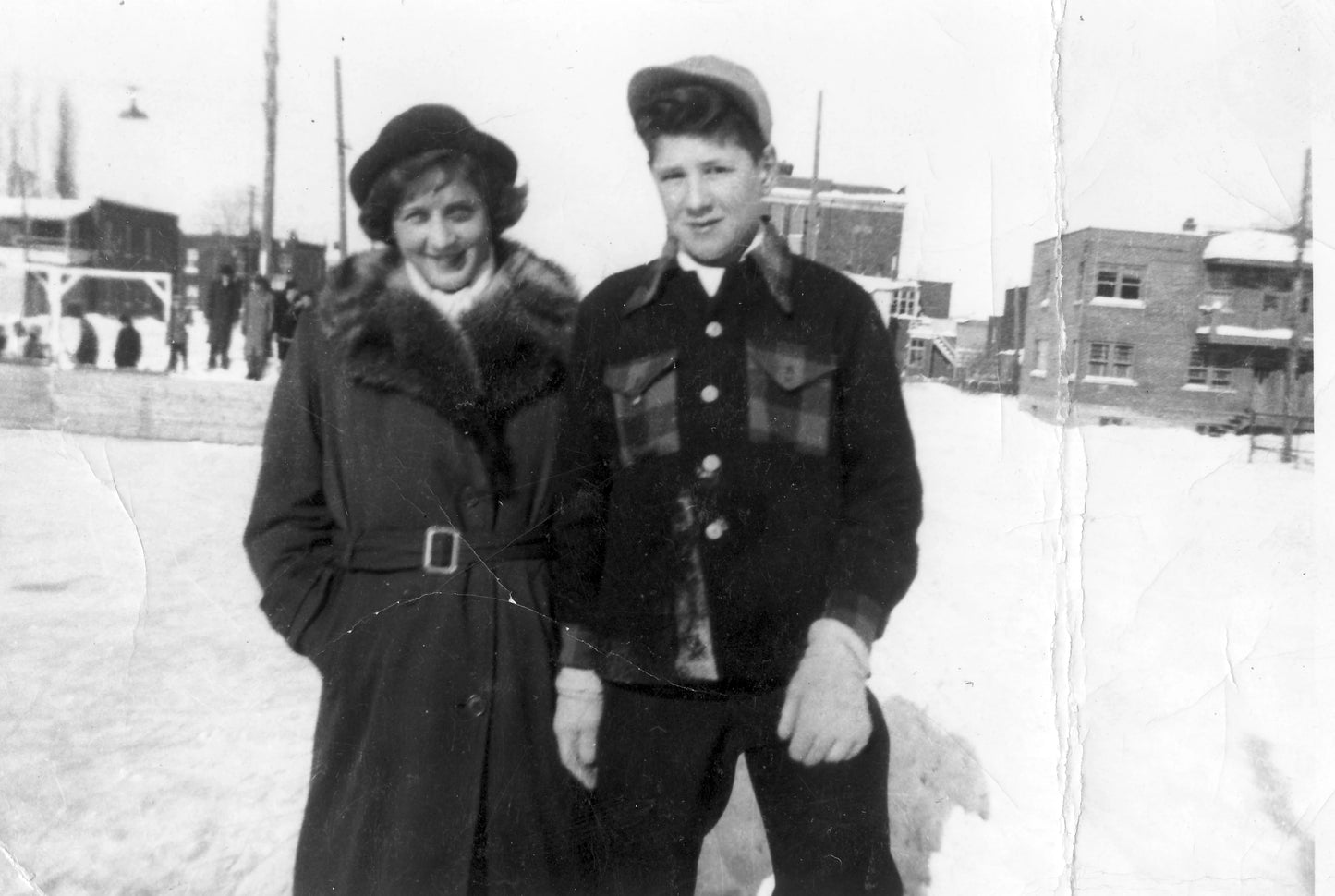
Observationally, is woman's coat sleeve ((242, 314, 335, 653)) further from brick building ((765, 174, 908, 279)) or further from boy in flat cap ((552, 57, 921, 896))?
brick building ((765, 174, 908, 279))

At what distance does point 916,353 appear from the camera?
1.24 meters

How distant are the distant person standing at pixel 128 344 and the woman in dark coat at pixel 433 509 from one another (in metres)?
0.20

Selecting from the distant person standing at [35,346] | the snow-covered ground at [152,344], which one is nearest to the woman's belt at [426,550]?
the snow-covered ground at [152,344]

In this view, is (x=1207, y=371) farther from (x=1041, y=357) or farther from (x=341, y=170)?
(x=341, y=170)

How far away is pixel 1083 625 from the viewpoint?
1355 millimetres

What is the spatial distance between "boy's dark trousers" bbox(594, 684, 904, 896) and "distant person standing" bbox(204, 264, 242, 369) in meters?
0.66

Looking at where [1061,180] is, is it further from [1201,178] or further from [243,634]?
[243,634]

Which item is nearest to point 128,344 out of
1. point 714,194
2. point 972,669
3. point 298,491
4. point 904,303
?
point 298,491

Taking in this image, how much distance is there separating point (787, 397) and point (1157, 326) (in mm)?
554

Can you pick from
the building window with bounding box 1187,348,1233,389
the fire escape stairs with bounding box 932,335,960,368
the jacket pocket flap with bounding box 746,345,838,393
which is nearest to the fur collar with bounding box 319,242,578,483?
the jacket pocket flap with bounding box 746,345,838,393

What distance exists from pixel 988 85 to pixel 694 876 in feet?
3.85

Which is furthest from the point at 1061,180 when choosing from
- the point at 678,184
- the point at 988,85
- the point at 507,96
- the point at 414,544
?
the point at 414,544

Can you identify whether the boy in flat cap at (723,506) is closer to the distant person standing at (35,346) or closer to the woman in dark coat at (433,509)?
the woman in dark coat at (433,509)

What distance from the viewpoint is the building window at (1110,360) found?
132cm
